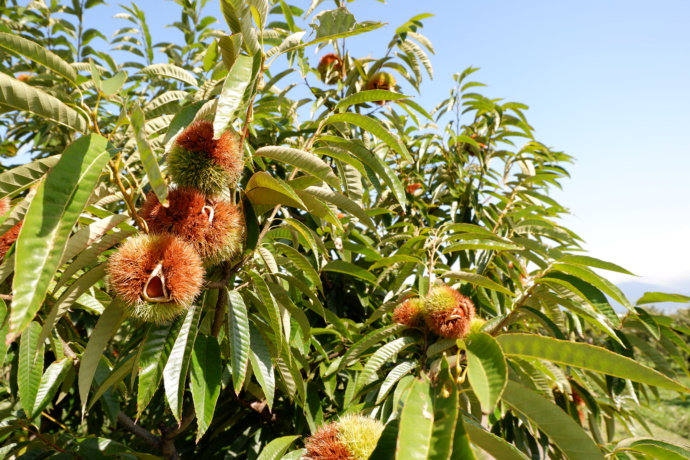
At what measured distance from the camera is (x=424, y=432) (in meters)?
0.60

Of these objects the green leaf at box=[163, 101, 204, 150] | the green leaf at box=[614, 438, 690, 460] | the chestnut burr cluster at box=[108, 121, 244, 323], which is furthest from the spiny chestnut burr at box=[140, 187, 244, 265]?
the green leaf at box=[614, 438, 690, 460]

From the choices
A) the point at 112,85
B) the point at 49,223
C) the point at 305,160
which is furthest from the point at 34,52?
the point at 305,160

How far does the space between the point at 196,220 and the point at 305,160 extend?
0.28 m

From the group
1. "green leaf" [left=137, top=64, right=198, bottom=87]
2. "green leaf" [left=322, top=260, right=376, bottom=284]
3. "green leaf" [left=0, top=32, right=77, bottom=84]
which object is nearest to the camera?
"green leaf" [left=0, top=32, right=77, bottom=84]

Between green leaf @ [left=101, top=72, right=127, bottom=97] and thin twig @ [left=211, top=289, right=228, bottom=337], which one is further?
thin twig @ [left=211, top=289, right=228, bottom=337]

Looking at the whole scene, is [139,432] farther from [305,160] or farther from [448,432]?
[448,432]

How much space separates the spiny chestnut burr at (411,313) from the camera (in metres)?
1.37

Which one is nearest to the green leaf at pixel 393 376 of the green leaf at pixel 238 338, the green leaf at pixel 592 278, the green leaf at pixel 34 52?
the green leaf at pixel 238 338

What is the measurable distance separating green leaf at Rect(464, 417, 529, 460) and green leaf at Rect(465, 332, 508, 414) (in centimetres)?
14

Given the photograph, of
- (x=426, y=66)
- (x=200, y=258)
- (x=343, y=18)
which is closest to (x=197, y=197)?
(x=200, y=258)

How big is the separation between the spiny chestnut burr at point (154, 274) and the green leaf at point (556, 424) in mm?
640

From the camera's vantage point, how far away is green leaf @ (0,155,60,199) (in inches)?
31.8

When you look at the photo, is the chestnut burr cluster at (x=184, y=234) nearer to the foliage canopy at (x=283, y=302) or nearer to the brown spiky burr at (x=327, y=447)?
the foliage canopy at (x=283, y=302)

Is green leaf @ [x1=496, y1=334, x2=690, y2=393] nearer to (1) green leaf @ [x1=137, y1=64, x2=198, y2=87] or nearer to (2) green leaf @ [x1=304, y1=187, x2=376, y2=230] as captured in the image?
(2) green leaf @ [x1=304, y1=187, x2=376, y2=230]
